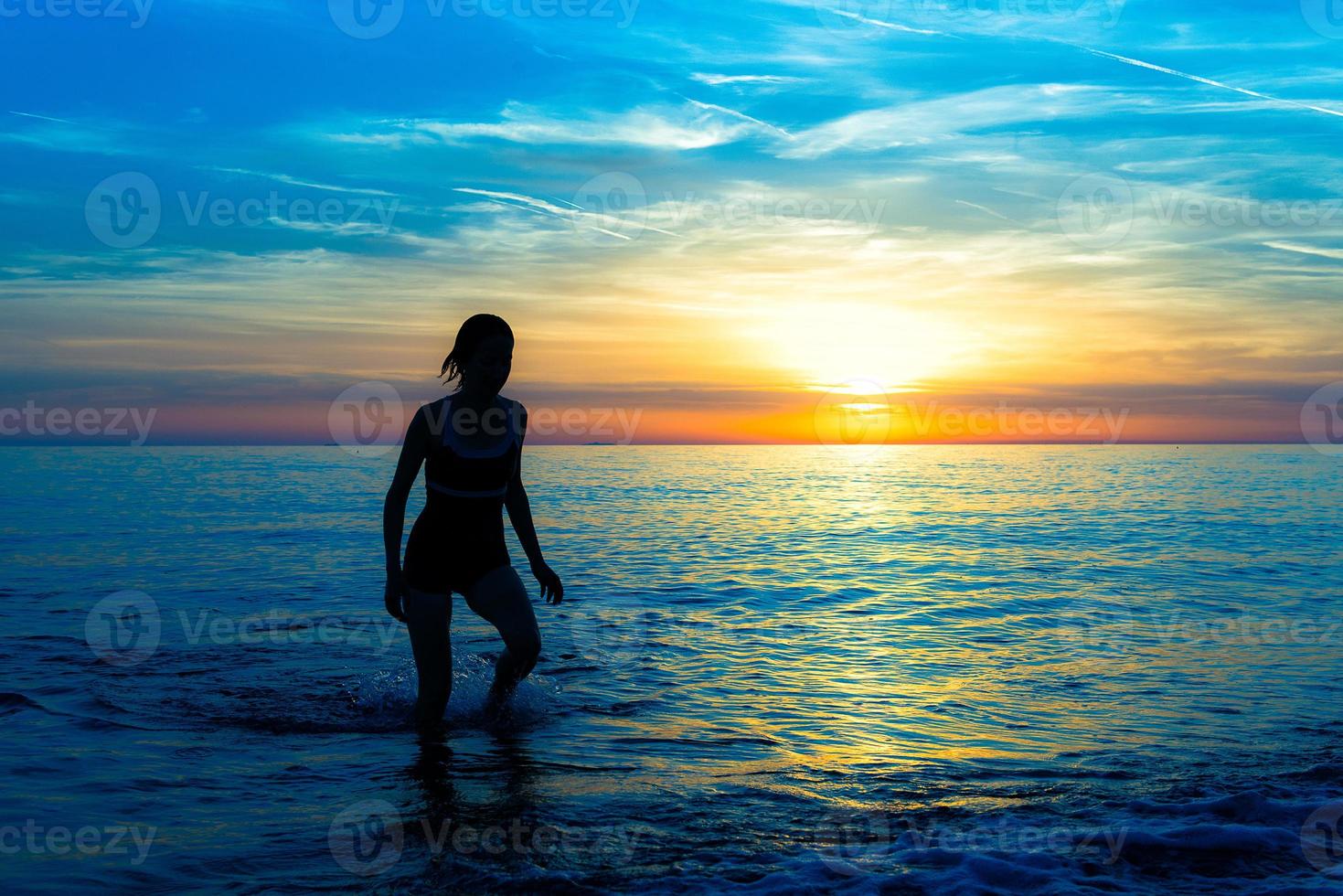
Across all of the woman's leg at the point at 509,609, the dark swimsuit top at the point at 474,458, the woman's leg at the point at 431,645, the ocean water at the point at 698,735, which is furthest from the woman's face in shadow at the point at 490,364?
the ocean water at the point at 698,735

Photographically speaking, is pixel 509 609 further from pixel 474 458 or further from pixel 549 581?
pixel 474 458

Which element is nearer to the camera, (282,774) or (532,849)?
(532,849)

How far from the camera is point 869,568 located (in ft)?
58.2

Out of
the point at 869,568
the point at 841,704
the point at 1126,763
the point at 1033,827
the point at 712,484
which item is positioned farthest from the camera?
the point at 712,484

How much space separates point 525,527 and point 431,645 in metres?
0.99

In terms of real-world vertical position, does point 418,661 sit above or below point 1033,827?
above

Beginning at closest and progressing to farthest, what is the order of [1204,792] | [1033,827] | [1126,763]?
[1033,827], [1204,792], [1126,763]

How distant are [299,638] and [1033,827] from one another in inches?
327

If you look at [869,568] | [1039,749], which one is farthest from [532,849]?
[869,568]

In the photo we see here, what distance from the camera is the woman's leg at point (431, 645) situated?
20.9 feet

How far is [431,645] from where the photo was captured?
644 cm

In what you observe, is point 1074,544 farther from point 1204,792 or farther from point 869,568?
point 1204,792

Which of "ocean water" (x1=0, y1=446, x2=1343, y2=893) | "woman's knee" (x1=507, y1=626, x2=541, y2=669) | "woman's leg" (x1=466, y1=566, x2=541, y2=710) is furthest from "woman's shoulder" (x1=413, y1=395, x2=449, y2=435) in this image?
"ocean water" (x1=0, y1=446, x2=1343, y2=893)

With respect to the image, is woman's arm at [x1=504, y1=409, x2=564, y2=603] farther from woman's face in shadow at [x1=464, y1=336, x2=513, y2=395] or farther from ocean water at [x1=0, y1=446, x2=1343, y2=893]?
ocean water at [x1=0, y1=446, x2=1343, y2=893]
